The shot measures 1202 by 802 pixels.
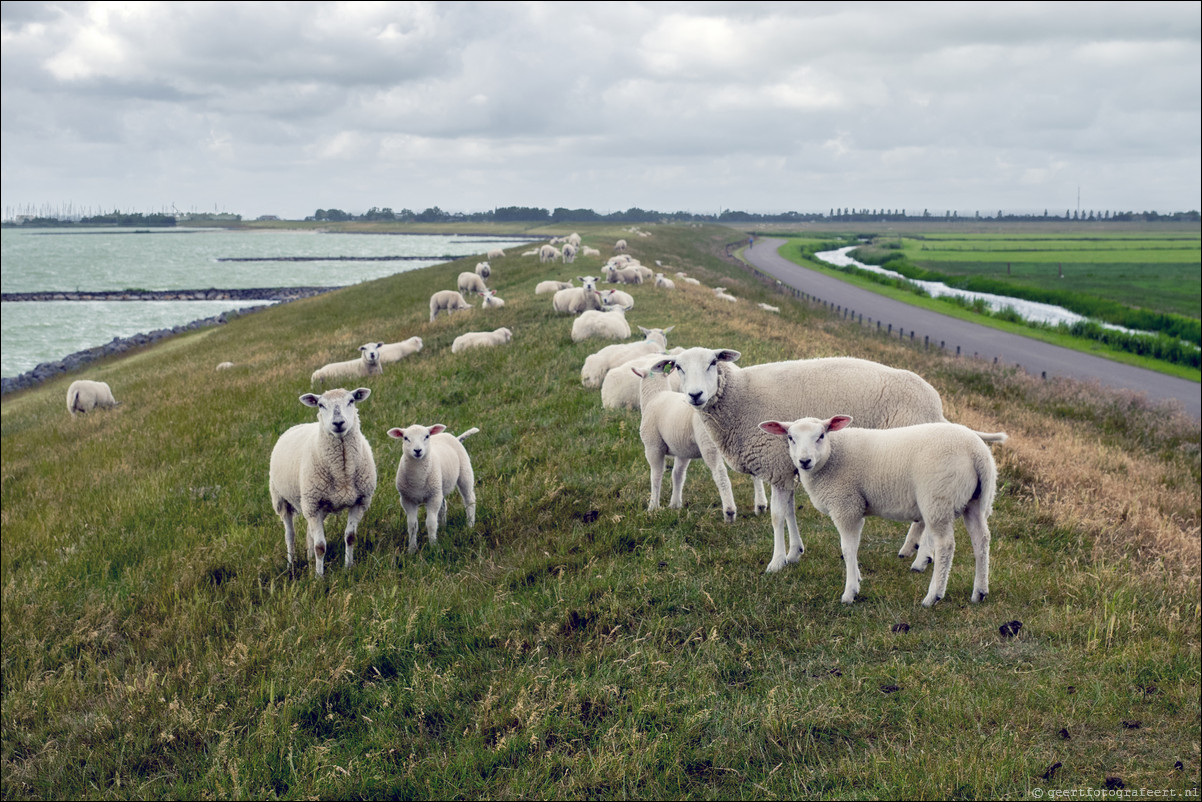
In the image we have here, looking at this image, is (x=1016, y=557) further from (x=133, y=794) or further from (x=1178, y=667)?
(x=133, y=794)

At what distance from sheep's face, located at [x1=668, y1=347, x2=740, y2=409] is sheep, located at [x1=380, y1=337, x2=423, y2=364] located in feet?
44.3

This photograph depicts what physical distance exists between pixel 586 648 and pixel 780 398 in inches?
145

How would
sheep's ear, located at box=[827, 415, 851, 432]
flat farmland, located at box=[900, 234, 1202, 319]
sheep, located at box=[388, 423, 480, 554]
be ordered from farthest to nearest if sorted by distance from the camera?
flat farmland, located at box=[900, 234, 1202, 319] < sheep, located at box=[388, 423, 480, 554] < sheep's ear, located at box=[827, 415, 851, 432]

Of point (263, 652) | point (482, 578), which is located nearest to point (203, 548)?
point (263, 652)

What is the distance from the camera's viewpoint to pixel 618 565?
7246mm

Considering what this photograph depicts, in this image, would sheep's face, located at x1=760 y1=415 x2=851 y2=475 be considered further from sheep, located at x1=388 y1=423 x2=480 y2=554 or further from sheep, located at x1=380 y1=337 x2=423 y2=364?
sheep, located at x1=380 y1=337 x2=423 y2=364

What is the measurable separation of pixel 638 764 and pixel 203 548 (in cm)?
645

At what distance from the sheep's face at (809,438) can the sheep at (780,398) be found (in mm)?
865

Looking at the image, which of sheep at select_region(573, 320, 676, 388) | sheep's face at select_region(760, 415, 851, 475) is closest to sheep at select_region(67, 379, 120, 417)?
sheep at select_region(573, 320, 676, 388)

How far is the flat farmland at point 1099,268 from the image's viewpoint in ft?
184

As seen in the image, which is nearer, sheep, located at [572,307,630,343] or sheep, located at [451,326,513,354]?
sheep, located at [572,307,630,343]

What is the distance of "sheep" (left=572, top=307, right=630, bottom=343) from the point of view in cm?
1886

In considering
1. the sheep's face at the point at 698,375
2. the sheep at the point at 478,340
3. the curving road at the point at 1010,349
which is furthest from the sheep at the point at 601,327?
the curving road at the point at 1010,349

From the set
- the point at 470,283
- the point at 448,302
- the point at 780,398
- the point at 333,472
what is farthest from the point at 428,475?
the point at 470,283
